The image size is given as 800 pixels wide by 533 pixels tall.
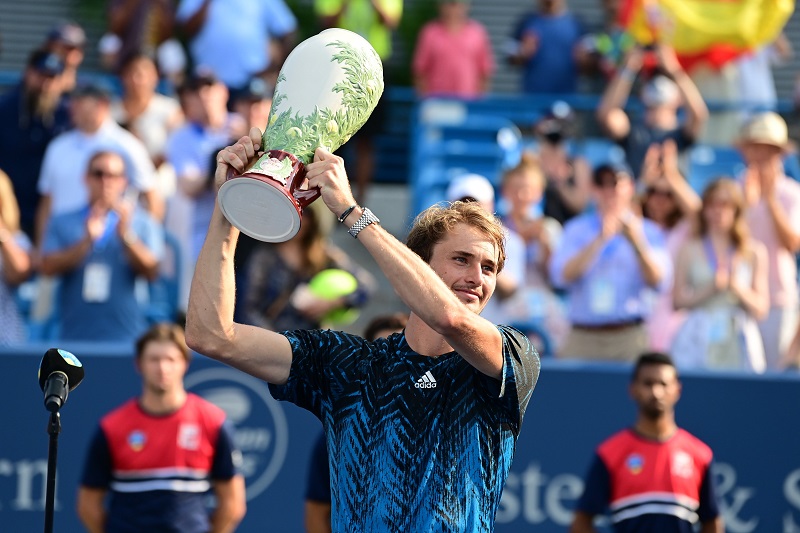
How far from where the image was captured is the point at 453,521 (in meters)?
3.57

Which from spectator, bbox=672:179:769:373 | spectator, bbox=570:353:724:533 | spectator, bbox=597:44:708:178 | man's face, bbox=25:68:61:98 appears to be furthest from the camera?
spectator, bbox=597:44:708:178

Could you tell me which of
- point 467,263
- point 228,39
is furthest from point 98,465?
point 228,39

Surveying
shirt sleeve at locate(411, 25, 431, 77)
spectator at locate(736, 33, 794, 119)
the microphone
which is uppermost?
shirt sleeve at locate(411, 25, 431, 77)

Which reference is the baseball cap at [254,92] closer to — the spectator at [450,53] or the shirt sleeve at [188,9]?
the shirt sleeve at [188,9]

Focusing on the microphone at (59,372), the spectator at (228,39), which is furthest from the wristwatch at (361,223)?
the spectator at (228,39)

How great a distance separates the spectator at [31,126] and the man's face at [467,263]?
682cm

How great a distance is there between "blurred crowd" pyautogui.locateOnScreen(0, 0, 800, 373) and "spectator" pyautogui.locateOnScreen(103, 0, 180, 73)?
42 cm

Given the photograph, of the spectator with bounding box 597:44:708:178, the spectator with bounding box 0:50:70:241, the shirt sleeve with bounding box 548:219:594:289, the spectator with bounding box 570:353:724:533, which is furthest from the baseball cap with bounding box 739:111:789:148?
the spectator with bounding box 0:50:70:241

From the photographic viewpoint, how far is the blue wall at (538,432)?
25.7 ft

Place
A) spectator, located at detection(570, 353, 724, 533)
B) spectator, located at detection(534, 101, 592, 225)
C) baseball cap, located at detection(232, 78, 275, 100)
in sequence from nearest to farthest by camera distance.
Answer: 1. spectator, located at detection(570, 353, 724, 533)
2. baseball cap, located at detection(232, 78, 275, 100)
3. spectator, located at detection(534, 101, 592, 225)

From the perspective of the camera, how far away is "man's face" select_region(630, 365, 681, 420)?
23.5 feet

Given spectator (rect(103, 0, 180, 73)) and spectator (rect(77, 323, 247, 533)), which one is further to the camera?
spectator (rect(103, 0, 180, 73))

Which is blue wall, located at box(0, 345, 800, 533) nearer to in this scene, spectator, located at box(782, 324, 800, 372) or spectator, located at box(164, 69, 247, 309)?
spectator, located at box(782, 324, 800, 372)

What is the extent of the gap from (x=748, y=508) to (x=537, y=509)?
121 cm
